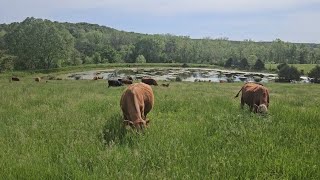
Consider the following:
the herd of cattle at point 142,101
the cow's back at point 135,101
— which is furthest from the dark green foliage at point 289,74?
the cow's back at point 135,101

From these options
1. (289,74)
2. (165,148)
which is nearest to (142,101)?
(165,148)

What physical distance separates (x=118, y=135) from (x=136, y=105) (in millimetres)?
1222

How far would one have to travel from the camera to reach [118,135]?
9.13 meters

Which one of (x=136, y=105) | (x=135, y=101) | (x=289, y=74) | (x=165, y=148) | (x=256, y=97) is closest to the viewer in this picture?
(x=165, y=148)

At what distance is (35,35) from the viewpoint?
9969 centimetres

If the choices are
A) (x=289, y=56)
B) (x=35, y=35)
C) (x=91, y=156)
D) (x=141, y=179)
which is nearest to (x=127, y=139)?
(x=91, y=156)

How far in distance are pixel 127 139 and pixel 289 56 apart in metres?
203

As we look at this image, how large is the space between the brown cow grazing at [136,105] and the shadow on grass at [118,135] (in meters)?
0.29

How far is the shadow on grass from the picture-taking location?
330 inches

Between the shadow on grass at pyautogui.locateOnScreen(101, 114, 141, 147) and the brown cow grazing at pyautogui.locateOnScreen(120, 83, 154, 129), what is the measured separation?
29 centimetres

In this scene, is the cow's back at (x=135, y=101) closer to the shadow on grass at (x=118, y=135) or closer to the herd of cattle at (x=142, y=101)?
the herd of cattle at (x=142, y=101)

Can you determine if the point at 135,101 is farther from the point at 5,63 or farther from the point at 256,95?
the point at 5,63

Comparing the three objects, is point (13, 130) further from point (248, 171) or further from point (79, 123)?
point (248, 171)

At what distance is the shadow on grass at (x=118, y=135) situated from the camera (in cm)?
839
